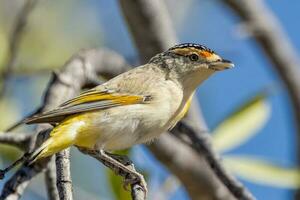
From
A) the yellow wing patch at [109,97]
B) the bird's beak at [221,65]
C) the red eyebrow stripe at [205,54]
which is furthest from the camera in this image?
the red eyebrow stripe at [205,54]

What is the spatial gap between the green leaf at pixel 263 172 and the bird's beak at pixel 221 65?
93 centimetres

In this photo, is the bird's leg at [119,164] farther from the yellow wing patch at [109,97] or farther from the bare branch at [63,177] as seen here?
the bare branch at [63,177]

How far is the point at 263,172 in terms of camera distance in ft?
16.3

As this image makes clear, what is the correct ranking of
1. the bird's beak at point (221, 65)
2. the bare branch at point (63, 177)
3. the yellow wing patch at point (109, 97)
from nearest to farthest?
the bare branch at point (63, 177), the yellow wing patch at point (109, 97), the bird's beak at point (221, 65)

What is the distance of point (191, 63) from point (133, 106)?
0.60m

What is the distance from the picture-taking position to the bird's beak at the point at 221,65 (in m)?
4.06

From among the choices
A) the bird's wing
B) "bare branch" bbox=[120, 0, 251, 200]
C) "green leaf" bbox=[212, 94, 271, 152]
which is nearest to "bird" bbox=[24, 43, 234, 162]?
the bird's wing

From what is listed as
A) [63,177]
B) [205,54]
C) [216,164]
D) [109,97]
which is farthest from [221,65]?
[63,177]

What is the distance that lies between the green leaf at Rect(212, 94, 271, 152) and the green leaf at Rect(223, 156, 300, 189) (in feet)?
0.36

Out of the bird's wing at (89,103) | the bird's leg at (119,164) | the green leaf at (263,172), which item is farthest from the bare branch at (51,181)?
the green leaf at (263,172)

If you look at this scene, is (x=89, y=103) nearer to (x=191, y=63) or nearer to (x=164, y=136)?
(x=191, y=63)

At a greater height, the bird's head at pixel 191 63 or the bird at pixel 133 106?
the bird's head at pixel 191 63

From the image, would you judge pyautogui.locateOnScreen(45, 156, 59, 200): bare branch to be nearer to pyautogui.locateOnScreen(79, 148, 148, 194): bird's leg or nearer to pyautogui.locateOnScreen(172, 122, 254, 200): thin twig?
pyautogui.locateOnScreen(79, 148, 148, 194): bird's leg

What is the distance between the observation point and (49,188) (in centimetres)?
358
